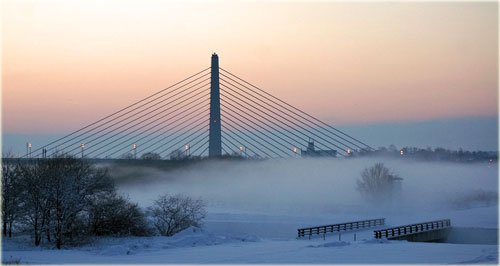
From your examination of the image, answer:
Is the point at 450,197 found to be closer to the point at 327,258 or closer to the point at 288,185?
the point at 288,185

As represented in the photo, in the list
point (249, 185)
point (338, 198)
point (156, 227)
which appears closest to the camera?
point (156, 227)

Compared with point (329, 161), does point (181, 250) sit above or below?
below

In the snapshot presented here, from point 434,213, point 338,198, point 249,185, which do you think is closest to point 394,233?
point 434,213

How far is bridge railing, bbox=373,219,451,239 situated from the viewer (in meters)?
44.2

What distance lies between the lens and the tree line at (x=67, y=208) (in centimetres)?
4319

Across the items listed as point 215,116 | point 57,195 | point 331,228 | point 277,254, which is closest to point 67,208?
point 57,195

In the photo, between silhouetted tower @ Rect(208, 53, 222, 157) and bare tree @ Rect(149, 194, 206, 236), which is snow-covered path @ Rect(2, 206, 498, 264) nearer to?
bare tree @ Rect(149, 194, 206, 236)

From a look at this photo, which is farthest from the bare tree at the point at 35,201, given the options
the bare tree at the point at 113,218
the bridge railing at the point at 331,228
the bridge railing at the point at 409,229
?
the bridge railing at the point at 409,229

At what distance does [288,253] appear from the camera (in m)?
33.4

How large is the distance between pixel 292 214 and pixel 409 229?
2401cm

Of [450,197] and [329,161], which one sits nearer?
[450,197]

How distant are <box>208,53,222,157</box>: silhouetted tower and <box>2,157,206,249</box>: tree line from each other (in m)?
31.4

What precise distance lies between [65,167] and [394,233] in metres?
22.8

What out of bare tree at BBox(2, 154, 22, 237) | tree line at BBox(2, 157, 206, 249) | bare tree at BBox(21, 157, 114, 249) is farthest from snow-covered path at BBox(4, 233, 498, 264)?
bare tree at BBox(2, 154, 22, 237)
